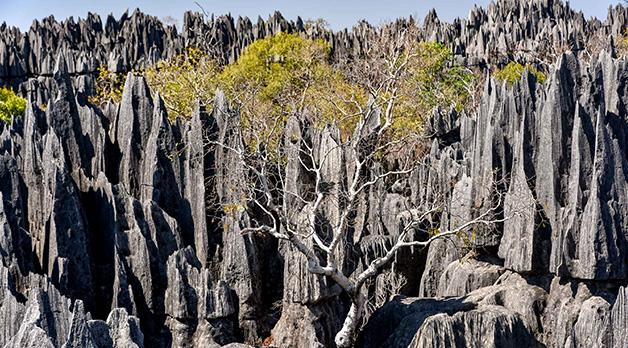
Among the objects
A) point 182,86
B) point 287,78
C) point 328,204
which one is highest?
point 287,78

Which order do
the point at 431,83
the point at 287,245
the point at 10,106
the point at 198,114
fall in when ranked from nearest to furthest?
the point at 287,245
the point at 198,114
the point at 10,106
the point at 431,83

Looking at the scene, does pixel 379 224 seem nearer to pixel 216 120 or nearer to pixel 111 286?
pixel 216 120

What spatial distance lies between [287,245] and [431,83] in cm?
2567

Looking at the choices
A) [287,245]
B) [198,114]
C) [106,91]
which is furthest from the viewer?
[106,91]

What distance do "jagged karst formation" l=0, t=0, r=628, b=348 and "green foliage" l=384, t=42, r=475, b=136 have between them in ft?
39.1

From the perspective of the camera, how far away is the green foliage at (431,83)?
30.4 m

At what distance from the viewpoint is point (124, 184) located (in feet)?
52.1

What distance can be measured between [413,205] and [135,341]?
1046 centimetres

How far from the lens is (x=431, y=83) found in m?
39.1

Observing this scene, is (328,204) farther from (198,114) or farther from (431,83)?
(431,83)

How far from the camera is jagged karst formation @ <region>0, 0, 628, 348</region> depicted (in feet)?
42.5

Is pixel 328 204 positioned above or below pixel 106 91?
below

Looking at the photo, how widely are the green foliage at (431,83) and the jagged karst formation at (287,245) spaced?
11.9m

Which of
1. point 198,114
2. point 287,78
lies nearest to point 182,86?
point 287,78
